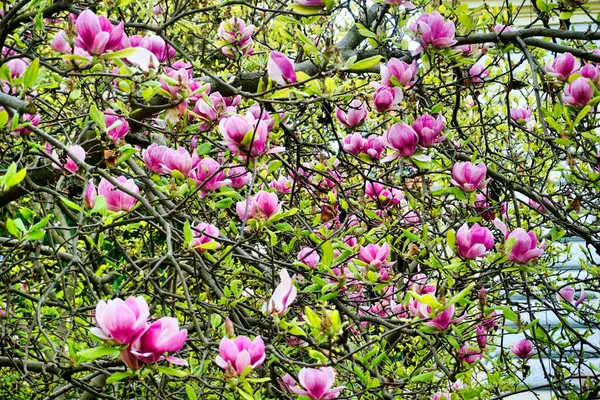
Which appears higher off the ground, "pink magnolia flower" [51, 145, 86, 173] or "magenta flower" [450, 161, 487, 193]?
"magenta flower" [450, 161, 487, 193]

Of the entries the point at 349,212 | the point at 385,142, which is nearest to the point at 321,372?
the point at 385,142

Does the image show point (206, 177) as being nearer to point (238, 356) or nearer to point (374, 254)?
point (374, 254)

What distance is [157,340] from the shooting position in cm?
94

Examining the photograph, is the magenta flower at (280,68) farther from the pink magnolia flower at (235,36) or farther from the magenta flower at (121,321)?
the pink magnolia flower at (235,36)

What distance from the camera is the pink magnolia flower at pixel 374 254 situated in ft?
5.21

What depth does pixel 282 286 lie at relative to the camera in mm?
1122

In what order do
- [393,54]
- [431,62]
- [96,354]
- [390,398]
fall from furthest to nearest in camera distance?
[393,54], [431,62], [390,398], [96,354]

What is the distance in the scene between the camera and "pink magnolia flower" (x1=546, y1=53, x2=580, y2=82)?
168cm

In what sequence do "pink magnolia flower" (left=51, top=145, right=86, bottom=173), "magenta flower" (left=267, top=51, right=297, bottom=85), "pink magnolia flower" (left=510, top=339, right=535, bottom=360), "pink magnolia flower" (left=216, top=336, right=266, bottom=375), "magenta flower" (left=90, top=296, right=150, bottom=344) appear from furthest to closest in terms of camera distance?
"pink magnolia flower" (left=510, top=339, right=535, bottom=360), "pink magnolia flower" (left=51, top=145, right=86, bottom=173), "magenta flower" (left=267, top=51, right=297, bottom=85), "pink magnolia flower" (left=216, top=336, right=266, bottom=375), "magenta flower" (left=90, top=296, right=150, bottom=344)

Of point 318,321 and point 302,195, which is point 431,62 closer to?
point 318,321

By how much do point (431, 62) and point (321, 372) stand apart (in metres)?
0.87

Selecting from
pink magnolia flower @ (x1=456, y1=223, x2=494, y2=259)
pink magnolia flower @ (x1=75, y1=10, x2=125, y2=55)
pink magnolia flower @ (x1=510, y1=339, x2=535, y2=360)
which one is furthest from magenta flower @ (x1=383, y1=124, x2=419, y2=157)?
pink magnolia flower @ (x1=510, y1=339, x2=535, y2=360)

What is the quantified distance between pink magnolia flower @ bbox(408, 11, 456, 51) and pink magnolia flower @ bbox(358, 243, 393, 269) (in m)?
0.53

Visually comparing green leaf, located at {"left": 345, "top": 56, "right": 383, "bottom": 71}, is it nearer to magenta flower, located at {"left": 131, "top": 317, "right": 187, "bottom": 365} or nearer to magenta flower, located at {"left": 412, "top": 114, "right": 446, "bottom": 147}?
magenta flower, located at {"left": 412, "top": 114, "right": 446, "bottom": 147}
